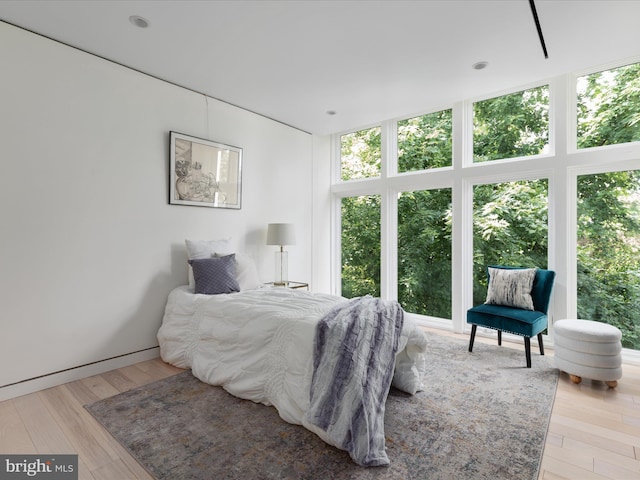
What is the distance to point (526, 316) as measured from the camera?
2.94 meters

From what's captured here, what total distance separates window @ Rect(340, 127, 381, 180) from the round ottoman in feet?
10.1

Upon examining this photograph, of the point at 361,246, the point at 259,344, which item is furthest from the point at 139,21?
the point at 361,246

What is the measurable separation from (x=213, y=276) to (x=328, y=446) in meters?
1.87

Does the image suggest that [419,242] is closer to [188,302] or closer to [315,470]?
[188,302]

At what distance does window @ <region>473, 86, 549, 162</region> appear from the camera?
3605 millimetres

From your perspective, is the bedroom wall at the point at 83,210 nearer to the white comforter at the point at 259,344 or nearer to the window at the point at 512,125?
the white comforter at the point at 259,344

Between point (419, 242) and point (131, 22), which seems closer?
point (131, 22)

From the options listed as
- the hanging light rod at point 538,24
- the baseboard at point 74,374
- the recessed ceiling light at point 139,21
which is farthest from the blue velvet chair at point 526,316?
the recessed ceiling light at point 139,21

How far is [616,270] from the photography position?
3215 mm

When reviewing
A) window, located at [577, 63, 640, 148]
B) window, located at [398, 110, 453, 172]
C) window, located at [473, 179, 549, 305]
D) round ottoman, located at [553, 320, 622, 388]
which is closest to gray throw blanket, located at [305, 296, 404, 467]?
round ottoman, located at [553, 320, 622, 388]

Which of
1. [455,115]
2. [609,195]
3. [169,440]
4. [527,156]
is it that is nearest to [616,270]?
[609,195]

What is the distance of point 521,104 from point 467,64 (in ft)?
3.71

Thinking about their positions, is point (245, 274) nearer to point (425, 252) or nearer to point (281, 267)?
point (281, 267)

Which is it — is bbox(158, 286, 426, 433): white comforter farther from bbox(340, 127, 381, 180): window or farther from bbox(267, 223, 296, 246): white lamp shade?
bbox(340, 127, 381, 180): window
